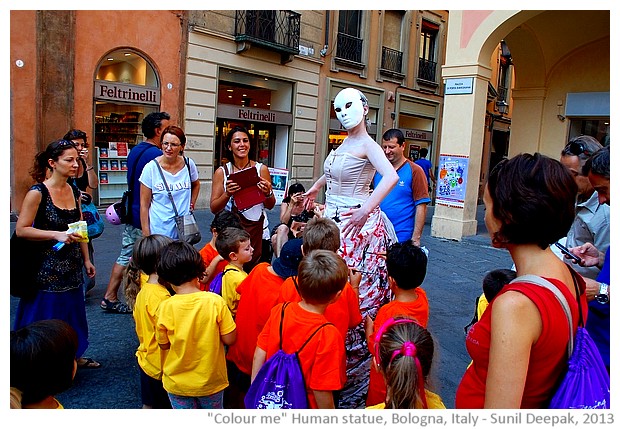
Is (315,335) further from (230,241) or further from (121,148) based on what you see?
(121,148)

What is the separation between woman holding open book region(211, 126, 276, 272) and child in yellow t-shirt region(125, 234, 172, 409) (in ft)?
3.42

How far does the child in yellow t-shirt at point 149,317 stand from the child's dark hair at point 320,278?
2.81 feet

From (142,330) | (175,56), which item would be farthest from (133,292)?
(175,56)

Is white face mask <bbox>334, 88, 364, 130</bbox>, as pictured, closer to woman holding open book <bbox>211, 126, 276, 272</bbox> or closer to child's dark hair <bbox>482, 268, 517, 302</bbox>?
woman holding open book <bbox>211, 126, 276, 272</bbox>

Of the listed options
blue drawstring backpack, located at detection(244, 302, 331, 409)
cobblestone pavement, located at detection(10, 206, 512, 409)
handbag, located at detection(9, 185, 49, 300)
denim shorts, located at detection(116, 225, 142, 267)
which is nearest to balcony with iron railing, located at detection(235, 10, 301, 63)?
cobblestone pavement, located at detection(10, 206, 512, 409)

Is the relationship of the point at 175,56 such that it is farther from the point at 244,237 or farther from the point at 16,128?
the point at 244,237

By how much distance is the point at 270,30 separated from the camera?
13.7 metres

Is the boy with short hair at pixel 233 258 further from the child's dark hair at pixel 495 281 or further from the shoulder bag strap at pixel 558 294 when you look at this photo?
the shoulder bag strap at pixel 558 294

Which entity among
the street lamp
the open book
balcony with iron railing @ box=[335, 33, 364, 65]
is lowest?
the open book

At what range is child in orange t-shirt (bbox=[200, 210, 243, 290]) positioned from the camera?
→ 3.42m

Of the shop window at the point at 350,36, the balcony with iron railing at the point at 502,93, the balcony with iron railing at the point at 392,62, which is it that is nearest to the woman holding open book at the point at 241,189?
the shop window at the point at 350,36

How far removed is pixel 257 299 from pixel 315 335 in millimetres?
643

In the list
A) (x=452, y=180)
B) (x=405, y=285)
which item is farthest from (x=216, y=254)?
(x=452, y=180)

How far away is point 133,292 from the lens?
123 inches
